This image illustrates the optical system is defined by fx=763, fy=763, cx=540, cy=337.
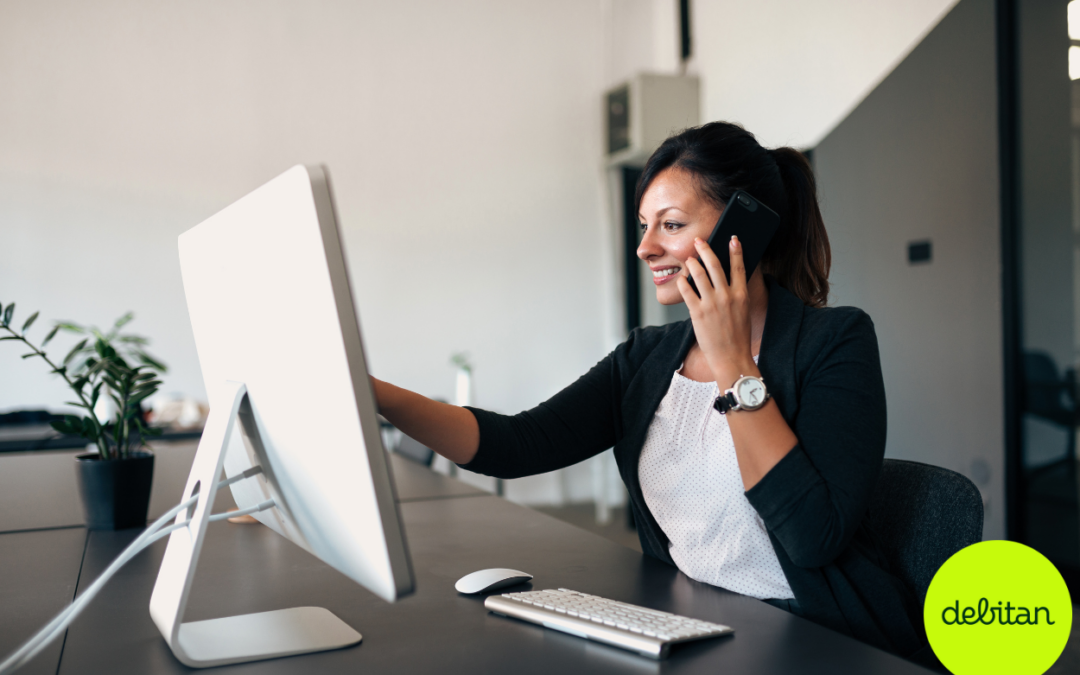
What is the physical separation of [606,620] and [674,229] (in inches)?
28.4

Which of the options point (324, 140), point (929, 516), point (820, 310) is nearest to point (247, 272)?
point (820, 310)

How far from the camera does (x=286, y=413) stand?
0.67 meters

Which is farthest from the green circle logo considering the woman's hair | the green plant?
the green plant

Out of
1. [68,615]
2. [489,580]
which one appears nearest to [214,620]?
[68,615]

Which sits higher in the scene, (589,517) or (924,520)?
(924,520)

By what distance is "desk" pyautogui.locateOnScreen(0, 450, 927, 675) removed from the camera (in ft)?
2.37

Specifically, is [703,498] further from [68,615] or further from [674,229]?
[68,615]

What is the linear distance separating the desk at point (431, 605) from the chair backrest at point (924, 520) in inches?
13.6

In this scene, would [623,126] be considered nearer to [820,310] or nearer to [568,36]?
[568,36]

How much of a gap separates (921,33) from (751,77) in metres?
1.22

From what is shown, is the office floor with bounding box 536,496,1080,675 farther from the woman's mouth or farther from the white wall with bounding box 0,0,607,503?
the woman's mouth

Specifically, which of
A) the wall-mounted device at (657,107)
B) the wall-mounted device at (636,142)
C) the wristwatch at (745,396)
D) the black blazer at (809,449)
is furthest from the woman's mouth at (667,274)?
the wall-mounted device at (657,107)

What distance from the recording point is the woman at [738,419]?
3.27ft

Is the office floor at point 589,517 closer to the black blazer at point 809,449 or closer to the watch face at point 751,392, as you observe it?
the black blazer at point 809,449
